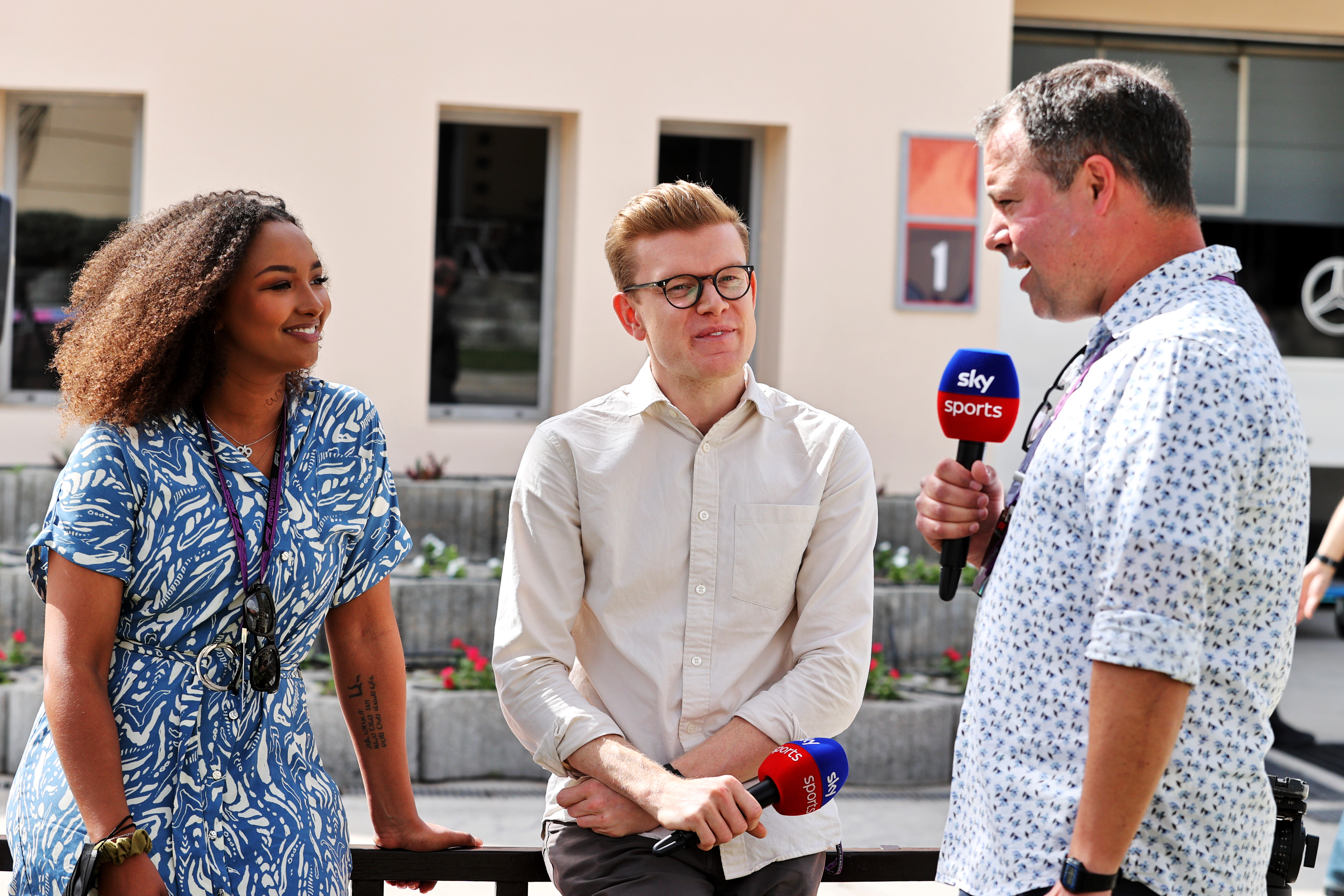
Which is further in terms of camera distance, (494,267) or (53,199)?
(494,267)

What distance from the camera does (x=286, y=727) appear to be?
6.87 feet

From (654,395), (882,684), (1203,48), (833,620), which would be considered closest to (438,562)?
(882,684)

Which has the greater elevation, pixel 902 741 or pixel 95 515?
pixel 95 515

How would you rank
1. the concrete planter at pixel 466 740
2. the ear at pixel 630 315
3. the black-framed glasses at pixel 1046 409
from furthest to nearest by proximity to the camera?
the concrete planter at pixel 466 740
the ear at pixel 630 315
the black-framed glasses at pixel 1046 409

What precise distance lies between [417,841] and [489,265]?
578 centimetres

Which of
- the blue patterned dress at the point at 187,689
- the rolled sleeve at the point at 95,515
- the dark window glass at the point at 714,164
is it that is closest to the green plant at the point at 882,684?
the dark window glass at the point at 714,164

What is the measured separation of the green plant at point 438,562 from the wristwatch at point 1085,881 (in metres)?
4.68

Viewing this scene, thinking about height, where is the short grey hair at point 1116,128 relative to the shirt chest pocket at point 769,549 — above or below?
above

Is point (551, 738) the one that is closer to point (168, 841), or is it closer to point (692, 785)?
point (692, 785)

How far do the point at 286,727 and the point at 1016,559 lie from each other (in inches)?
46.4

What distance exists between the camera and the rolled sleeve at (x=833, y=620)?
218 centimetres

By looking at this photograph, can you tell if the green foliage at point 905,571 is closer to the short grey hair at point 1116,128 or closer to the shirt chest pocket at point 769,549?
the shirt chest pocket at point 769,549

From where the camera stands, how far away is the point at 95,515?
194 cm

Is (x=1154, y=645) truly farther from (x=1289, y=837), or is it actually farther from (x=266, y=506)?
(x=266, y=506)
